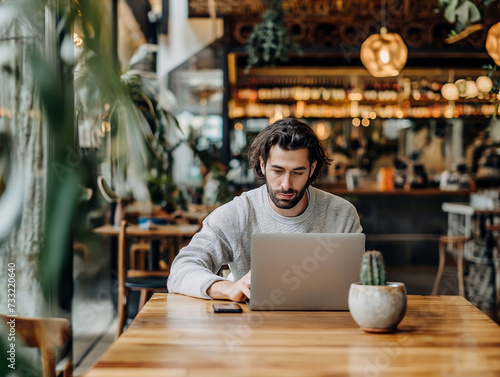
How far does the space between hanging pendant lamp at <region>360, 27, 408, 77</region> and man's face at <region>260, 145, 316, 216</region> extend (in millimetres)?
3186

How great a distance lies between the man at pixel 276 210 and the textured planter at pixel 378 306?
75 centimetres


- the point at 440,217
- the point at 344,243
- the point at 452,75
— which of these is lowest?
the point at 440,217

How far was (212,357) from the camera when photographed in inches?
48.6

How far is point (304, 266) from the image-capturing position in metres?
1.59

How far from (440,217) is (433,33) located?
2.40 meters

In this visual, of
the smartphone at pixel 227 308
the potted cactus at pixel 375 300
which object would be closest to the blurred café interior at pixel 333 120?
the smartphone at pixel 227 308

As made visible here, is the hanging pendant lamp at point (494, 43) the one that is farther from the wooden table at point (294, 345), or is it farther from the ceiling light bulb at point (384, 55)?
the wooden table at point (294, 345)

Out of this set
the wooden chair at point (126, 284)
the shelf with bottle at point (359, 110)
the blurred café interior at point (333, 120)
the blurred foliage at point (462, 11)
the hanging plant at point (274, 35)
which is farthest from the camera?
the shelf with bottle at point (359, 110)

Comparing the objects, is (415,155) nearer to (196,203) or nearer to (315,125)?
(315,125)

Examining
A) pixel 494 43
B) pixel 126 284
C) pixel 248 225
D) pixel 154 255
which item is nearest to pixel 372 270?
pixel 248 225

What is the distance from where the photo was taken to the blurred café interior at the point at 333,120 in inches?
185

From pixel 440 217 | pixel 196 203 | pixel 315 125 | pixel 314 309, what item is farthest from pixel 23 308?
pixel 315 125

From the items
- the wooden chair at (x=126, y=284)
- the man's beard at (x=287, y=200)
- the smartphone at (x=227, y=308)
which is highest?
the man's beard at (x=287, y=200)

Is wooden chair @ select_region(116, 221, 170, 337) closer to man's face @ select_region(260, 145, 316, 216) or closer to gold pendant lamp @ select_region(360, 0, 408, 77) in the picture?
man's face @ select_region(260, 145, 316, 216)
